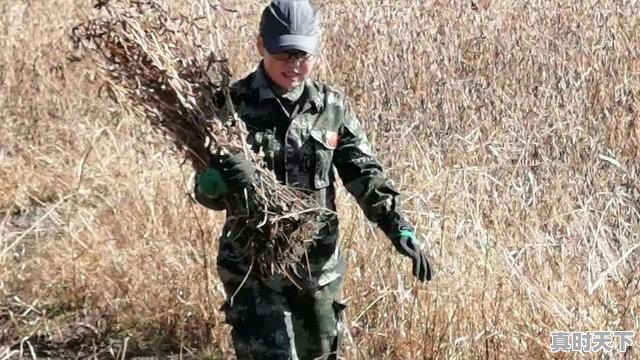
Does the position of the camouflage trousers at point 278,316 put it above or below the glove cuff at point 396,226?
below

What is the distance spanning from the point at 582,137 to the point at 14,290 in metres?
2.03

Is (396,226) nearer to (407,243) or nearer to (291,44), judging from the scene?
(407,243)

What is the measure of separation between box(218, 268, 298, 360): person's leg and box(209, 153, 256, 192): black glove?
0.29 metres

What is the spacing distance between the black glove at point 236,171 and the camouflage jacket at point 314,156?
0.22 ft

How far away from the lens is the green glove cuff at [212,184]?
219 centimetres

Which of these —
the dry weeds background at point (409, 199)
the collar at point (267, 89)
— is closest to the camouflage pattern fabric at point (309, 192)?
the collar at point (267, 89)

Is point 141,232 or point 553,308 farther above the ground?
point 141,232

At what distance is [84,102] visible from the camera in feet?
15.7

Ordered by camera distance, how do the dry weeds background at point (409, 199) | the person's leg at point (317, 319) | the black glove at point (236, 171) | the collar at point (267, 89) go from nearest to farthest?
the black glove at point (236, 171) < the collar at point (267, 89) < the person's leg at point (317, 319) < the dry weeds background at point (409, 199)

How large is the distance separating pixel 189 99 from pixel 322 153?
32 centimetres

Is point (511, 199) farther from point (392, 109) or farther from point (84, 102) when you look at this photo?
point (84, 102)

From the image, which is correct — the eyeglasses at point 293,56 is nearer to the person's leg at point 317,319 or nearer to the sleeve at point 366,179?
the sleeve at point 366,179

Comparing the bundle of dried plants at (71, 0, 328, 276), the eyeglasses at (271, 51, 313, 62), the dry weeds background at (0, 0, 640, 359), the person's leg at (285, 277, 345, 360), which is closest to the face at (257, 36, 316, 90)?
the eyeglasses at (271, 51, 313, 62)

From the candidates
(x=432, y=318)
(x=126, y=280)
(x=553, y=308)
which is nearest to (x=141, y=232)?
(x=126, y=280)
